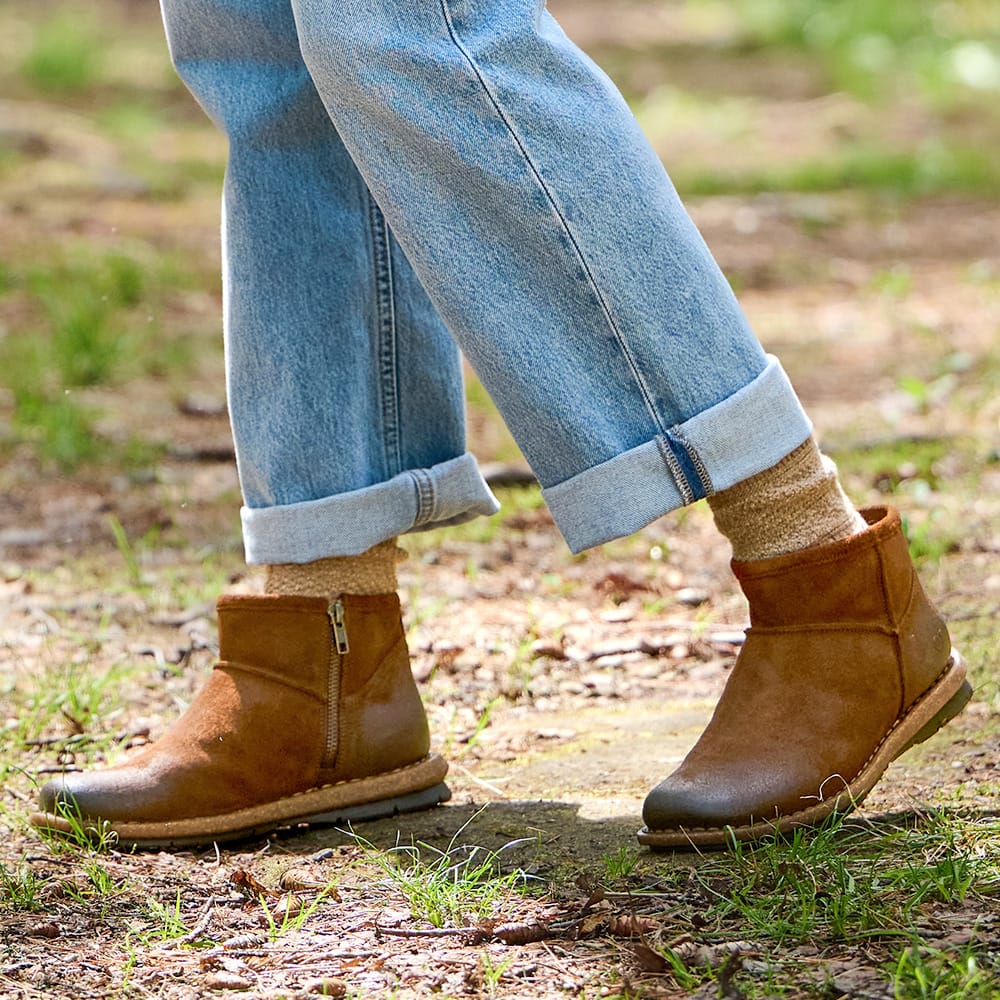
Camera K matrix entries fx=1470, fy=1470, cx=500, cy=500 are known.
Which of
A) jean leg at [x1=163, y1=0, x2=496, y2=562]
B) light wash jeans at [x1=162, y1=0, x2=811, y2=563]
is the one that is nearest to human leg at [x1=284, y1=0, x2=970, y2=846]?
light wash jeans at [x1=162, y1=0, x2=811, y2=563]

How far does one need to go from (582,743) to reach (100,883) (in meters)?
0.66

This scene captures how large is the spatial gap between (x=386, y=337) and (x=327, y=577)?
0.29 metres

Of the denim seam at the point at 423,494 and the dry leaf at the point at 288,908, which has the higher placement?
the denim seam at the point at 423,494

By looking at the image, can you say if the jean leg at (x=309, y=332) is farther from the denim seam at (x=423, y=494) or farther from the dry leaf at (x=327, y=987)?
the dry leaf at (x=327, y=987)

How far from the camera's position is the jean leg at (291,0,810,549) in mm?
1376

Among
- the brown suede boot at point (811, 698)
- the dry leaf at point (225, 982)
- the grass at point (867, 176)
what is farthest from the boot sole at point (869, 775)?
the grass at point (867, 176)

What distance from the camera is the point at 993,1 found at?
31.0 feet

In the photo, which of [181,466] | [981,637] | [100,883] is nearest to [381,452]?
[100,883]

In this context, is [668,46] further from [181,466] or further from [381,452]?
[381,452]

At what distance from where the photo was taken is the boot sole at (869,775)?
1.46m

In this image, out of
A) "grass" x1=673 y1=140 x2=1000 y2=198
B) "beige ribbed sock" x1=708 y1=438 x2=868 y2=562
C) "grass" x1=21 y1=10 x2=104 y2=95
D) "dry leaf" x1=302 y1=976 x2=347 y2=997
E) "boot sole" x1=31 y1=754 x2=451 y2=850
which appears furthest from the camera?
"grass" x1=21 y1=10 x2=104 y2=95

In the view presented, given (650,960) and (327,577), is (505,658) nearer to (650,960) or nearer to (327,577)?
(327,577)

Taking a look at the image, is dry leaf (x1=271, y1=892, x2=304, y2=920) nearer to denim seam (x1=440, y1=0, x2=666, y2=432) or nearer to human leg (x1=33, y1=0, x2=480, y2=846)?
human leg (x1=33, y1=0, x2=480, y2=846)

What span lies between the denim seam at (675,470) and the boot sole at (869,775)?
33 cm
